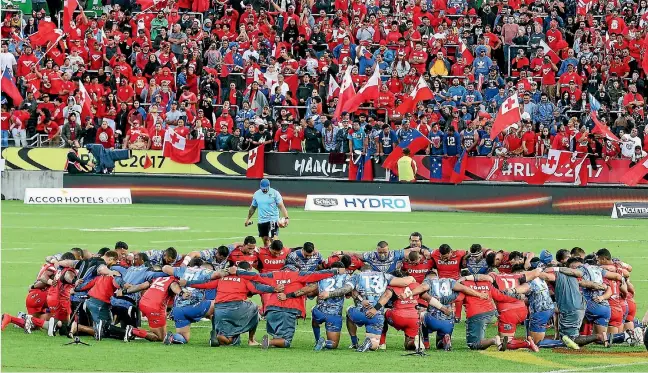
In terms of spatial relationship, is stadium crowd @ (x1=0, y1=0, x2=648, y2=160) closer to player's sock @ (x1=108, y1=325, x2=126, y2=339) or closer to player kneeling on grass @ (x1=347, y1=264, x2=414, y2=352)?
player kneeling on grass @ (x1=347, y1=264, x2=414, y2=352)

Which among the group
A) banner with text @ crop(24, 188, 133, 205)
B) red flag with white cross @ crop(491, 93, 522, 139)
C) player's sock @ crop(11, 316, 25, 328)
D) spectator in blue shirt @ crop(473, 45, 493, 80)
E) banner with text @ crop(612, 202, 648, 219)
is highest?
spectator in blue shirt @ crop(473, 45, 493, 80)

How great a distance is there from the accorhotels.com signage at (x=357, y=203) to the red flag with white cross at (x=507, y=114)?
356cm

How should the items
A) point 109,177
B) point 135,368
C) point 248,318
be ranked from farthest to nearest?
point 109,177 → point 248,318 → point 135,368

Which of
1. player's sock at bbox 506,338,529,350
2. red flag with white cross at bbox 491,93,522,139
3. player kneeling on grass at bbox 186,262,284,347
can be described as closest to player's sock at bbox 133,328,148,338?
player kneeling on grass at bbox 186,262,284,347

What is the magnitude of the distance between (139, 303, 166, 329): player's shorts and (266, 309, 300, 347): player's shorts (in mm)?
1461

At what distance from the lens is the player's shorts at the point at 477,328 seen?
701 inches

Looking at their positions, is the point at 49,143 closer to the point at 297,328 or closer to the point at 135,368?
the point at 297,328

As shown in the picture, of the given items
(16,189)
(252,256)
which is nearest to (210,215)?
(16,189)

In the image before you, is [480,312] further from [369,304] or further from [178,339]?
[178,339]

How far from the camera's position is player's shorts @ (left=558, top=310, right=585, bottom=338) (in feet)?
60.0

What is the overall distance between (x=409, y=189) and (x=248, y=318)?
2215 cm

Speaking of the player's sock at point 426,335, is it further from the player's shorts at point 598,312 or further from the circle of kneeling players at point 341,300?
the player's shorts at point 598,312

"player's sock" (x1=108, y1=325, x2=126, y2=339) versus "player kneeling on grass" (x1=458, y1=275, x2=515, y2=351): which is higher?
"player kneeling on grass" (x1=458, y1=275, x2=515, y2=351)

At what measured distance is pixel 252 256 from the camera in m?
20.1
